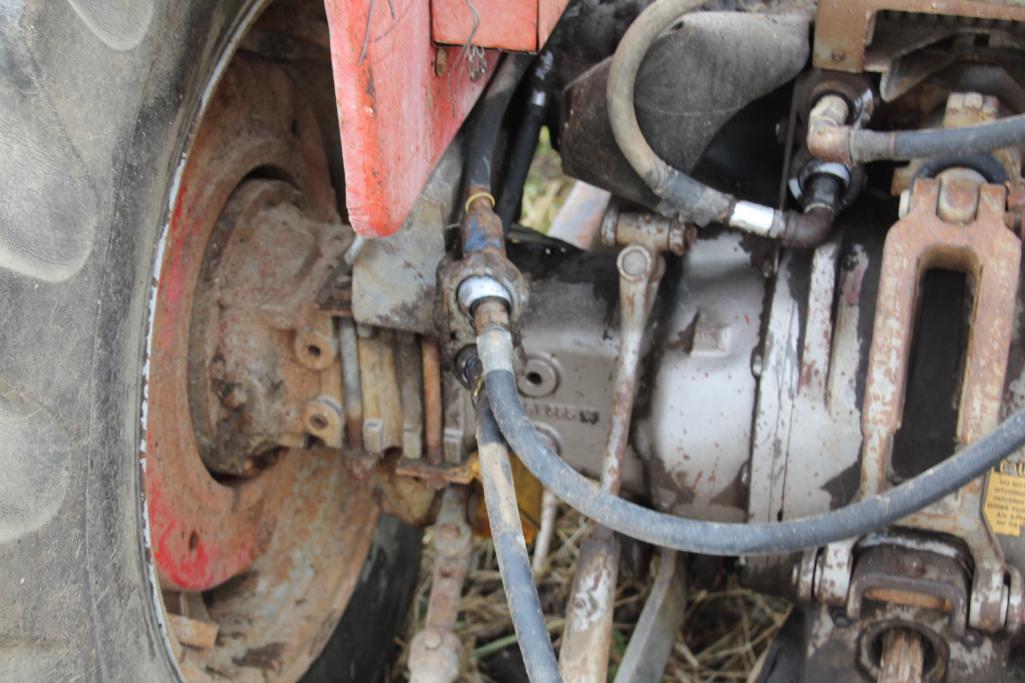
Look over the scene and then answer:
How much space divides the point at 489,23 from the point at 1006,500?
0.67 m

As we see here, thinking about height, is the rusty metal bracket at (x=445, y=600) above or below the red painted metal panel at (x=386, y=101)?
below

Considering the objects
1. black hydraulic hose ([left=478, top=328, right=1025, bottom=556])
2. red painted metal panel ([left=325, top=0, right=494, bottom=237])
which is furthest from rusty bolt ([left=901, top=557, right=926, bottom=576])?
red painted metal panel ([left=325, top=0, right=494, bottom=237])

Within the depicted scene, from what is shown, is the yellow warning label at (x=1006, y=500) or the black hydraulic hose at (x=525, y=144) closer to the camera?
the yellow warning label at (x=1006, y=500)

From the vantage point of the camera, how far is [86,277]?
2.62 ft

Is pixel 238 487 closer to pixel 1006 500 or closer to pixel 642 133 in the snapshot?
pixel 642 133

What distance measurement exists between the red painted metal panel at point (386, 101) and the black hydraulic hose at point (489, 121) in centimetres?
10

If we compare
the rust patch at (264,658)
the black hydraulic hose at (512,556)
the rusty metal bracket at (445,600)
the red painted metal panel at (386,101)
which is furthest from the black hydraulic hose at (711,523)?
the rust patch at (264,658)

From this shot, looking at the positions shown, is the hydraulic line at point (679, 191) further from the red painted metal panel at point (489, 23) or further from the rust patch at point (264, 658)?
the rust patch at point (264, 658)

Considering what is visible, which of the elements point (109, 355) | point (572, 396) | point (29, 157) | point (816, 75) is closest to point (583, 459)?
point (572, 396)

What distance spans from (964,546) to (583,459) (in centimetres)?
41

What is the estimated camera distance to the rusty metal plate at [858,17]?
0.97 m

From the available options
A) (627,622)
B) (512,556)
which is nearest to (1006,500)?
(512,556)

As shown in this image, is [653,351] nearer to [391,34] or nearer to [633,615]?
[391,34]

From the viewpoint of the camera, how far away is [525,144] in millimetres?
1211
